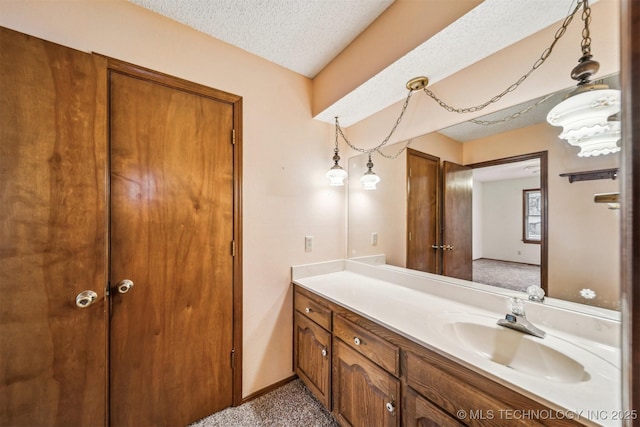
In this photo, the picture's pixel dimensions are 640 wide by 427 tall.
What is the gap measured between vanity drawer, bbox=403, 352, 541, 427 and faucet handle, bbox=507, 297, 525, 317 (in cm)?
47

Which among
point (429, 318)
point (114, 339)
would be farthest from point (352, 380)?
point (114, 339)

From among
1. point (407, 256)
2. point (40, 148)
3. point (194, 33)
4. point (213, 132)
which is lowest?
point (407, 256)

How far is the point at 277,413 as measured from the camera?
1559 mm

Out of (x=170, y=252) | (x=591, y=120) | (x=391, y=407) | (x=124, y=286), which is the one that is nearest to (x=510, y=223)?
(x=591, y=120)

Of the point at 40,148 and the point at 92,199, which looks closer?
the point at 40,148

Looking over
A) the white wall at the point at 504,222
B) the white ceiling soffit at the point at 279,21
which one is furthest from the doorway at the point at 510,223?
the white ceiling soffit at the point at 279,21

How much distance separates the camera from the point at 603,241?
966 millimetres

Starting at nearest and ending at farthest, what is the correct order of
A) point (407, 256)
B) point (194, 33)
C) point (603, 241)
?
1. point (603, 241)
2. point (194, 33)
3. point (407, 256)

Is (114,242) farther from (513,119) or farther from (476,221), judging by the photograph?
(513,119)

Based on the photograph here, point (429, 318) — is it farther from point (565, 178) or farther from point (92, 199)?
point (92, 199)

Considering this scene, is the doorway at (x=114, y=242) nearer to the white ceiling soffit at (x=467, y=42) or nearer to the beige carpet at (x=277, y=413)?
the beige carpet at (x=277, y=413)

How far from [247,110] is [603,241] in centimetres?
202

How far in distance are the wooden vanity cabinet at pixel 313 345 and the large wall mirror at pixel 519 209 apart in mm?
703

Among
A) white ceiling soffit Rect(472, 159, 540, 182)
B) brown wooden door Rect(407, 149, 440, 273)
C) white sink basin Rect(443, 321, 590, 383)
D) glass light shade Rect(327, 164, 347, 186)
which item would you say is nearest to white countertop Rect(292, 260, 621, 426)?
white sink basin Rect(443, 321, 590, 383)
